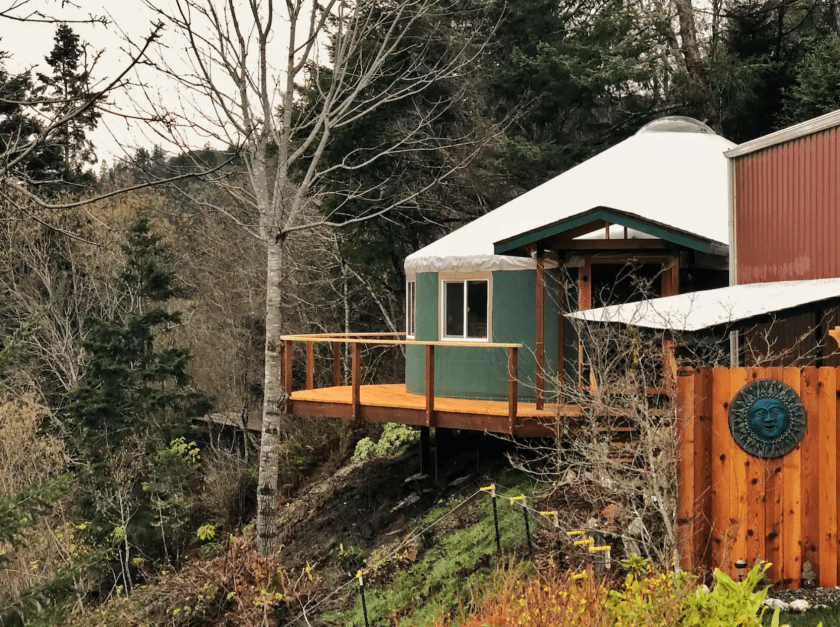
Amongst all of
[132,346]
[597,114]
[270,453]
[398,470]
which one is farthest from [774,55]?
[132,346]

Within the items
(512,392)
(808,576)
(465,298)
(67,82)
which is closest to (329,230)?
(465,298)

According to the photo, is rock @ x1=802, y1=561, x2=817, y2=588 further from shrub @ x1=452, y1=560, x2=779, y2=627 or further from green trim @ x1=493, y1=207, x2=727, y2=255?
green trim @ x1=493, y1=207, x2=727, y2=255

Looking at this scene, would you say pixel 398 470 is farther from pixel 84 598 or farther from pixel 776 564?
pixel 776 564

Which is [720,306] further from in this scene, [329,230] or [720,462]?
[329,230]

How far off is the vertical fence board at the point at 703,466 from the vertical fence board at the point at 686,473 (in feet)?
0.08

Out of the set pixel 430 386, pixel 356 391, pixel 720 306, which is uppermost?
pixel 720 306

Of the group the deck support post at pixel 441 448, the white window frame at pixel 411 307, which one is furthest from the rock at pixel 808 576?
the white window frame at pixel 411 307

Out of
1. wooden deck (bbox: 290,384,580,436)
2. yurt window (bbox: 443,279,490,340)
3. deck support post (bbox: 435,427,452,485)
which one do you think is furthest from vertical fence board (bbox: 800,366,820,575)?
deck support post (bbox: 435,427,452,485)

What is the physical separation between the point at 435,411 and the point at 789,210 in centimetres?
442

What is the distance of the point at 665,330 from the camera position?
23.5ft

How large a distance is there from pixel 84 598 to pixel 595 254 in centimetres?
1051

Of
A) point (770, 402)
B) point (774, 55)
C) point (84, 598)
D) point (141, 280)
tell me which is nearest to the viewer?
point (770, 402)

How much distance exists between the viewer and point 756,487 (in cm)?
591

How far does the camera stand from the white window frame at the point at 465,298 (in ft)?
40.3
